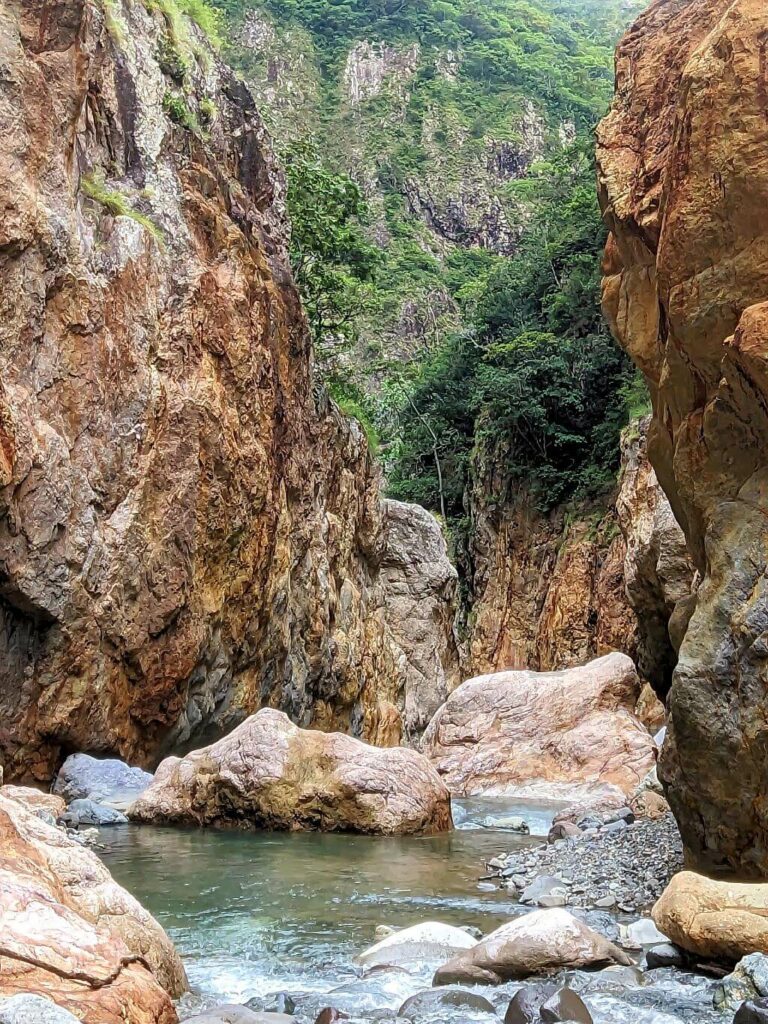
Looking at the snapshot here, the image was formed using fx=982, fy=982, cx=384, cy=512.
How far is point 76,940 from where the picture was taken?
441cm

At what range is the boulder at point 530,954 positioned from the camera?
5859mm

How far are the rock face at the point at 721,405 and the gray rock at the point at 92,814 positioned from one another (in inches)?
292

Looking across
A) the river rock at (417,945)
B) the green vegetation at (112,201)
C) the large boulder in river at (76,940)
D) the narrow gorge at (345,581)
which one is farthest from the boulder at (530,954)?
the green vegetation at (112,201)

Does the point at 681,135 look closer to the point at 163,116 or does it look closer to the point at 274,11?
the point at 163,116

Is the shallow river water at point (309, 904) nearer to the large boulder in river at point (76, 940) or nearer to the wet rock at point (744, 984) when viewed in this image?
the wet rock at point (744, 984)

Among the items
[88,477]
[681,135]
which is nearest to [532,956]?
[681,135]

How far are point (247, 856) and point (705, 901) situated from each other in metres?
6.05

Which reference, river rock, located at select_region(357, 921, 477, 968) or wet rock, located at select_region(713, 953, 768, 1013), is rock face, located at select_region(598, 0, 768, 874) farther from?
river rock, located at select_region(357, 921, 477, 968)

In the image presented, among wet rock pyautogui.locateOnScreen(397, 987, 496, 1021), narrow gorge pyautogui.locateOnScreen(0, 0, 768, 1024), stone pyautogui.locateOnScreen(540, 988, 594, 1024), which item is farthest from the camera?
narrow gorge pyautogui.locateOnScreen(0, 0, 768, 1024)

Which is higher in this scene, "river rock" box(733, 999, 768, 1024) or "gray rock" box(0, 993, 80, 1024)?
"gray rock" box(0, 993, 80, 1024)

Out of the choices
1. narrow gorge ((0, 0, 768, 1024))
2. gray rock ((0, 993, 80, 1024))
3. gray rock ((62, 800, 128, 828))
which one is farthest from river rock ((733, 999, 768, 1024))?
gray rock ((62, 800, 128, 828))

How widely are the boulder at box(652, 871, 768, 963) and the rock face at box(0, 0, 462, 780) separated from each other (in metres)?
10.3

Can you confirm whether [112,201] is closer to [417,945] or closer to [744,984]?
[417,945]

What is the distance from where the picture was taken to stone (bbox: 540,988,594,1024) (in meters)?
4.91
